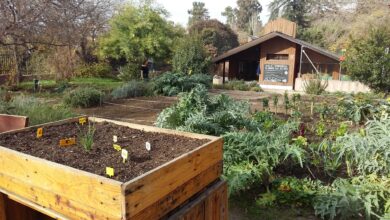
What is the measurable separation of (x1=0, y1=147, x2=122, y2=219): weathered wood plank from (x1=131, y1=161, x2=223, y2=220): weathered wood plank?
171 millimetres

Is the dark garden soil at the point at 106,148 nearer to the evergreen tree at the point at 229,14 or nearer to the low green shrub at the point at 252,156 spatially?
the low green shrub at the point at 252,156

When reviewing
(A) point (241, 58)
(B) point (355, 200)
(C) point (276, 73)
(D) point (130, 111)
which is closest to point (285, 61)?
(C) point (276, 73)

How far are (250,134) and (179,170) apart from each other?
1666 millimetres

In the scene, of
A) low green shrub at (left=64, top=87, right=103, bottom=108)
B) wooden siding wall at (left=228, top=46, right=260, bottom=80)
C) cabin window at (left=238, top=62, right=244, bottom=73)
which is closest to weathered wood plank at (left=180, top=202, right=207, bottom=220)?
low green shrub at (left=64, top=87, right=103, bottom=108)

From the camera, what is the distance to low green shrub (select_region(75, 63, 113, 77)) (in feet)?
64.9

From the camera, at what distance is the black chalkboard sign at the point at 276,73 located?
702 inches

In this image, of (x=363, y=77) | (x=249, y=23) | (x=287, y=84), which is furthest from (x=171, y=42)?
(x=249, y=23)

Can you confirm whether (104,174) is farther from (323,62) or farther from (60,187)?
(323,62)

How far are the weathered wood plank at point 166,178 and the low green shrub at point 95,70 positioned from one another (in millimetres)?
18748

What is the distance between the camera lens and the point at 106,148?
7.21 feet

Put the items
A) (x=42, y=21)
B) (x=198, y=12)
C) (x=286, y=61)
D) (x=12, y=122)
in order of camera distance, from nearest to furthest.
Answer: (x=12, y=122), (x=42, y=21), (x=286, y=61), (x=198, y=12)

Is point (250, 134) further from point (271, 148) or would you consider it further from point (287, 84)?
point (287, 84)

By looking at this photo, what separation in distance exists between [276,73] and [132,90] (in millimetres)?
9798

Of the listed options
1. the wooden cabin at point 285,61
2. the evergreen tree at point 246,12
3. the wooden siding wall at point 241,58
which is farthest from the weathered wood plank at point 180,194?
the evergreen tree at point 246,12
